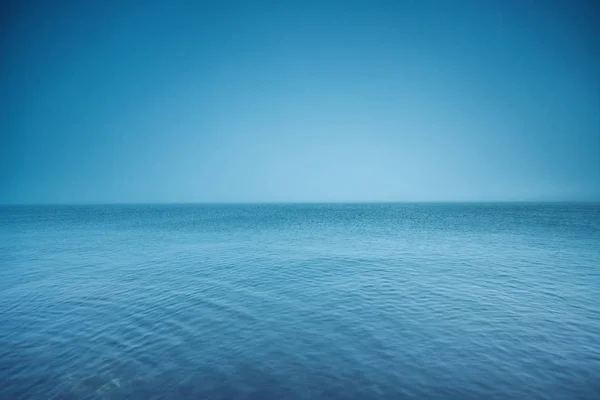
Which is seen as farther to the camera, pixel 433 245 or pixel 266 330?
pixel 433 245

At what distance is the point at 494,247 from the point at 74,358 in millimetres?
40197

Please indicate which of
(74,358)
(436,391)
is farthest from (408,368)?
(74,358)

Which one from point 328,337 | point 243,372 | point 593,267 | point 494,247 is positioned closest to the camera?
point 243,372

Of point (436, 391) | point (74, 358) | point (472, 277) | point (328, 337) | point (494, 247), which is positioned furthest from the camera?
point (494, 247)

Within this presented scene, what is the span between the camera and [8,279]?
806 inches

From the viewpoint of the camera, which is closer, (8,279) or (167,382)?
(167,382)

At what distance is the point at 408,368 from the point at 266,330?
19.6 feet

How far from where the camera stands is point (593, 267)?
22234mm

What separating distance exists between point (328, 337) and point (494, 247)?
31.7 meters

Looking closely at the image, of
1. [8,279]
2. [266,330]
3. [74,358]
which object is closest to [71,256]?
[8,279]

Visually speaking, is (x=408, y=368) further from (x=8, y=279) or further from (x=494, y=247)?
(x=494, y=247)

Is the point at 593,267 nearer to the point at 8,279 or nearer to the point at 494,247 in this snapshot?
the point at 494,247

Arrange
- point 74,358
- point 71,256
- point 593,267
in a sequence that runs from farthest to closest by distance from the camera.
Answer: point 71,256 → point 593,267 → point 74,358

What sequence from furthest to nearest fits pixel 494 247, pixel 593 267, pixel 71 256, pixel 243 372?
1. pixel 494 247
2. pixel 71 256
3. pixel 593 267
4. pixel 243 372
